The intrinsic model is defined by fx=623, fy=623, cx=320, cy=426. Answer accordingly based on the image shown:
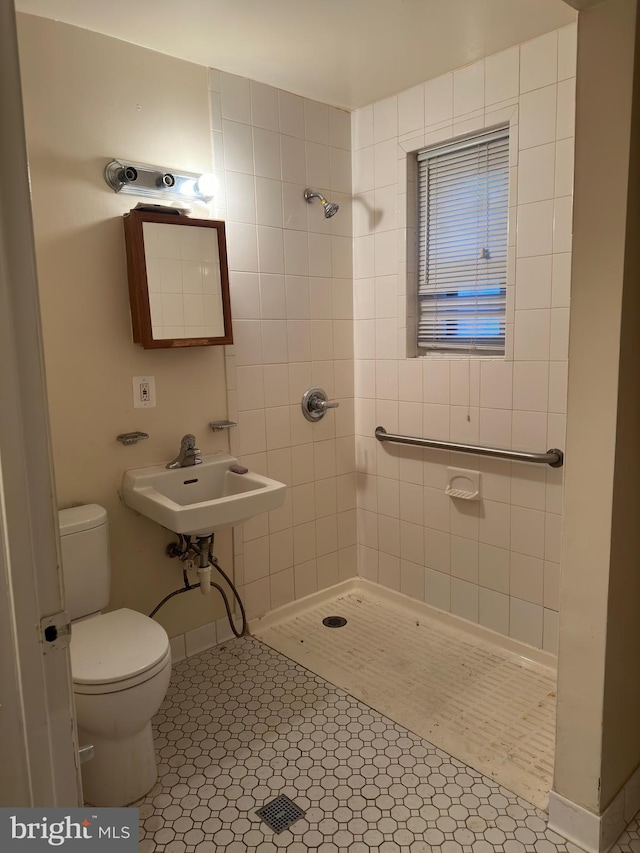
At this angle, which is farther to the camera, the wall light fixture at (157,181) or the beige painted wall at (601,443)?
the wall light fixture at (157,181)

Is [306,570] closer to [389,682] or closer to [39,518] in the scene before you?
[389,682]

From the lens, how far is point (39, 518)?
851mm

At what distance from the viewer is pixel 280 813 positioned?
73.3 inches

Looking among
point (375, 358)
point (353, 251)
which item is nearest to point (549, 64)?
point (353, 251)

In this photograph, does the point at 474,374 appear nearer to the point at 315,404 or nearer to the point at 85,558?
the point at 315,404

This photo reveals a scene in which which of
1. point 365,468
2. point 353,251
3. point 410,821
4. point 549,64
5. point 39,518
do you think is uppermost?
point 549,64

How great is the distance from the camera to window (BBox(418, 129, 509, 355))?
263 cm

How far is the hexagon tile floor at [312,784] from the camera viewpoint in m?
1.76

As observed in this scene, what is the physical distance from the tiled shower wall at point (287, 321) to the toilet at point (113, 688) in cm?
84

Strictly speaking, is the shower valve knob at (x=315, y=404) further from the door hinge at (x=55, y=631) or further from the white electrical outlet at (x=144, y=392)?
the door hinge at (x=55, y=631)

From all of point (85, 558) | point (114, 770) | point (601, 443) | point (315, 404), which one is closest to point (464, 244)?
point (315, 404)

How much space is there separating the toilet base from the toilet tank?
1.54 feet

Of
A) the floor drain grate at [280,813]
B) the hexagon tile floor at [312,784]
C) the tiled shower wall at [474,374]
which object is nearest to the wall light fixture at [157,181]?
the tiled shower wall at [474,374]

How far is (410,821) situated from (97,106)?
2.60m
